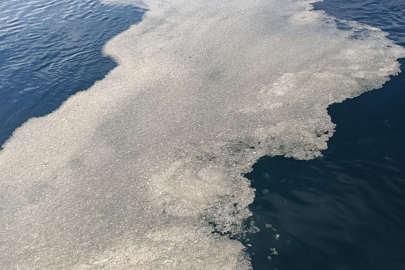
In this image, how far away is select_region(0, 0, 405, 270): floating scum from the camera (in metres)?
5.38

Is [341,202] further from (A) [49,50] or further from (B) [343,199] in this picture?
(A) [49,50]

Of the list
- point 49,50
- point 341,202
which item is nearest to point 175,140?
point 341,202

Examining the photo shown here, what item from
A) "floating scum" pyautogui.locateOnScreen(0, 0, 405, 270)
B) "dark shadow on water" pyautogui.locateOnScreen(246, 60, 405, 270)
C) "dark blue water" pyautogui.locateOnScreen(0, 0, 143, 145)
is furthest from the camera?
"dark blue water" pyautogui.locateOnScreen(0, 0, 143, 145)

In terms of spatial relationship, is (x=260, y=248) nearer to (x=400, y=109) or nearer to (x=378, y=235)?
(x=378, y=235)

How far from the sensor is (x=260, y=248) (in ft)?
16.7

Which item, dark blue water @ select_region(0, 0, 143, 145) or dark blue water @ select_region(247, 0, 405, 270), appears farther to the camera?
dark blue water @ select_region(0, 0, 143, 145)

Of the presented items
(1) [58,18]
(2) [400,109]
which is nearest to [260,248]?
(2) [400,109]

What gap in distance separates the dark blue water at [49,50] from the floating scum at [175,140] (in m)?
0.64

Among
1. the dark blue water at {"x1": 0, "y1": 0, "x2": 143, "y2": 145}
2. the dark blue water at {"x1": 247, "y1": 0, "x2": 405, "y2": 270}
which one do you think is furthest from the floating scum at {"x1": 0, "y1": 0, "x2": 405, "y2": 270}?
the dark blue water at {"x1": 0, "y1": 0, "x2": 143, "y2": 145}

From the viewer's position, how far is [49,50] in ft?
36.7

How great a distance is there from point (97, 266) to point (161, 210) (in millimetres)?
1363

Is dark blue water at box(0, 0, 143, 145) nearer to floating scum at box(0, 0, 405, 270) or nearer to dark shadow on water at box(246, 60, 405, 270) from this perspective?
floating scum at box(0, 0, 405, 270)

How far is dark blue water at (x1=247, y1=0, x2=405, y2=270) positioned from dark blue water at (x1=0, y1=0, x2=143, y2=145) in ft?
21.1

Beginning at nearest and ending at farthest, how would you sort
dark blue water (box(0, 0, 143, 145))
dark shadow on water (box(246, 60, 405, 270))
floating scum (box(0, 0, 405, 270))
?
dark shadow on water (box(246, 60, 405, 270)) < floating scum (box(0, 0, 405, 270)) < dark blue water (box(0, 0, 143, 145))
